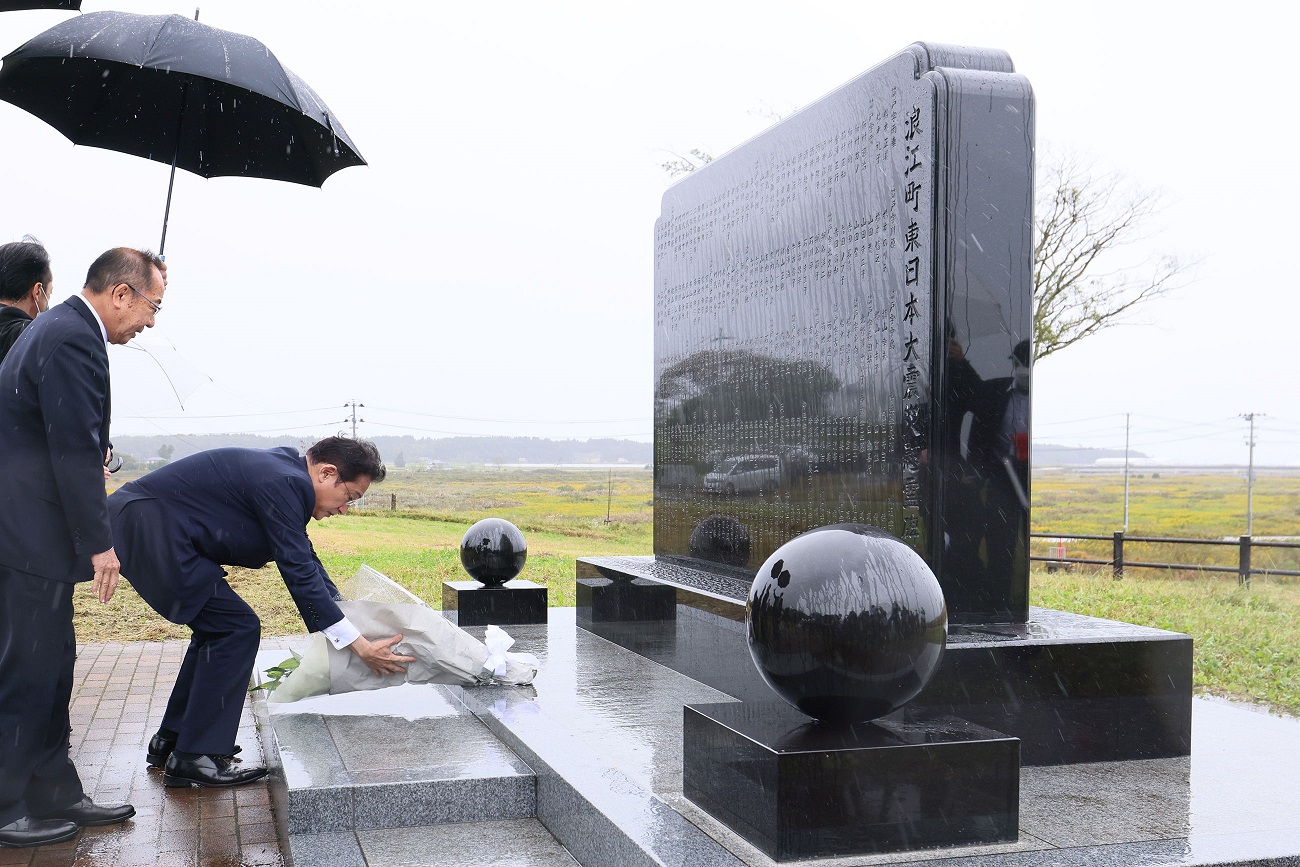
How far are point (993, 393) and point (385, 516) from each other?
19.1 meters

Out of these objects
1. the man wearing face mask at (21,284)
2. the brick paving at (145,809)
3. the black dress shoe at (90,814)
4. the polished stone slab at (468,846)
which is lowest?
the brick paving at (145,809)

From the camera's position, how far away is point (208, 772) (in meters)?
4.72

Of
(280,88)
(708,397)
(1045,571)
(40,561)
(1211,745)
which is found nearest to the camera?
(40,561)

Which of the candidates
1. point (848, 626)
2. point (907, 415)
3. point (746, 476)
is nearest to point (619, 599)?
point (746, 476)

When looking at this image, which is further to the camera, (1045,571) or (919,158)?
(1045,571)

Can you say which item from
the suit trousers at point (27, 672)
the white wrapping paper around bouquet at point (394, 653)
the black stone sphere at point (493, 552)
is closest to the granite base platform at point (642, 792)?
the white wrapping paper around bouquet at point (394, 653)

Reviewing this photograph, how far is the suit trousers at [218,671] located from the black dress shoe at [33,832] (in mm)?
664

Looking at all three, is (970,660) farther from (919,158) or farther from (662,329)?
(662,329)

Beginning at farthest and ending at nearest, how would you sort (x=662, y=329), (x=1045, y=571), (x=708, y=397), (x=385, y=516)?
1. (x=385, y=516)
2. (x=1045, y=571)
3. (x=662, y=329)
4. (x=708, y=397)

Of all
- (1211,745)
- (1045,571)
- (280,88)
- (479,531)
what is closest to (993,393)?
(1211,745)

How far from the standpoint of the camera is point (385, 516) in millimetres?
22516

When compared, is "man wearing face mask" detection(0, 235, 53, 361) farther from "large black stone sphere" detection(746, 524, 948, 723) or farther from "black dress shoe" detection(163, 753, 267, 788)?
"large black stone sphere" detection(746, 524, 948, 723)

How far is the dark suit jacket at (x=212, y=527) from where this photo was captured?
454 cm

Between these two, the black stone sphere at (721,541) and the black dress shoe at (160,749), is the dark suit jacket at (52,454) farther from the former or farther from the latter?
the black stone sphere at (721,541)
